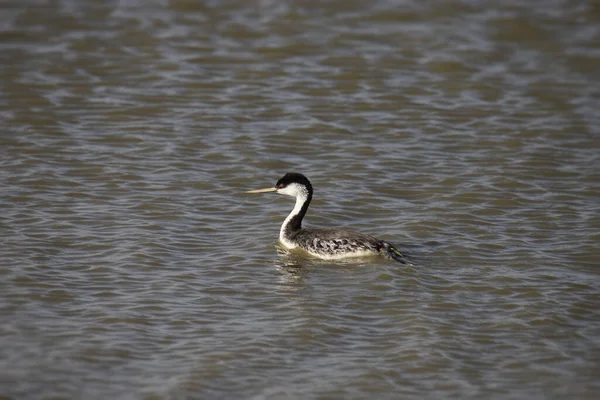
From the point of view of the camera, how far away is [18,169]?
41.0 ft

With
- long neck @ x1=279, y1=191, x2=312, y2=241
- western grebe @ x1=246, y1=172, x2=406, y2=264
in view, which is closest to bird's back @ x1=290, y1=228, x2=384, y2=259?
western grebe @ x1=246, y1=172, x2=406, y2=264

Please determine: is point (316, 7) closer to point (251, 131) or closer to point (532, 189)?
point (251, 131)

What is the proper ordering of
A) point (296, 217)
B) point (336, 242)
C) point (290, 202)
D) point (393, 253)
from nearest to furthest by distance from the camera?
1. point (393, 253)
2. point (336, 242)
3. point (296, 217)
4. point (290, 202)

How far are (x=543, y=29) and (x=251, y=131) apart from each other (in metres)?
7.34

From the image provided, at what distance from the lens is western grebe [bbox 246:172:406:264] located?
10.2 metres

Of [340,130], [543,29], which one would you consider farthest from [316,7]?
[340,130]

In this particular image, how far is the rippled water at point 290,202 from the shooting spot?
804cm

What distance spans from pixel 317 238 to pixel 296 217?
1.98ft

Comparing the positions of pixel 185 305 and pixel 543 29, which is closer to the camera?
pixel 185 305

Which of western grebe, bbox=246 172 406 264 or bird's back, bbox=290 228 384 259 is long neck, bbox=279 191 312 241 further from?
bird's back, bbox=290 228 384 259

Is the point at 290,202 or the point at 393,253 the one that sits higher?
the point at 290,202

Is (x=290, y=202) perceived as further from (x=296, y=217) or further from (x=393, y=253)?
(x=393, y=253)

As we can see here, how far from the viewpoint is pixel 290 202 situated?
40.8 feet

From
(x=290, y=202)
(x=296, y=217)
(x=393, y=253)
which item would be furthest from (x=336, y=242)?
(x=290, y=202)
